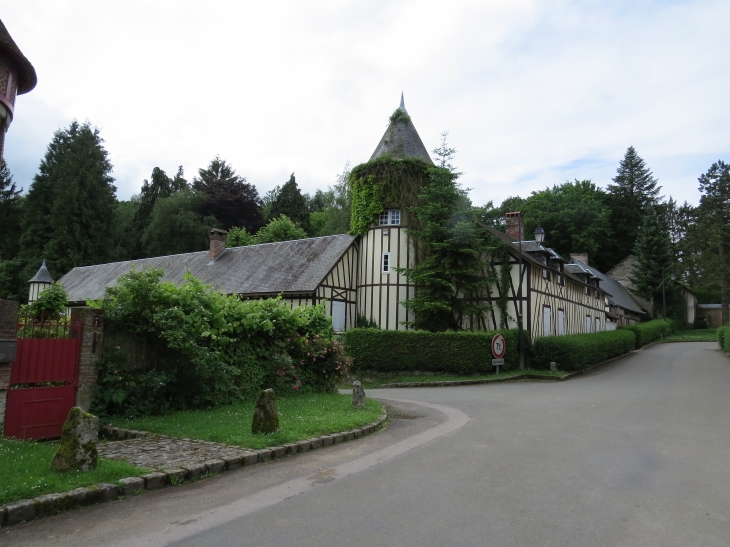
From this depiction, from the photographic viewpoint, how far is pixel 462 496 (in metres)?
5.41

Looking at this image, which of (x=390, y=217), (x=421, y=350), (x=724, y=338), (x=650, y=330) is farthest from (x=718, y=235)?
(x=421, y=350)

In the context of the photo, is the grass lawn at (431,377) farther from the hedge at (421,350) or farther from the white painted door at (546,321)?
the white painted door at (546,321)

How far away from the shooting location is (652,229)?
161ft

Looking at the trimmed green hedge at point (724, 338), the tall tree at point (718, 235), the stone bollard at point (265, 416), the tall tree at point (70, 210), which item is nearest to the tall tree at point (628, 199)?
the tall tree at point (718, 235)

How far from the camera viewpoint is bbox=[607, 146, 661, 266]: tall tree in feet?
204

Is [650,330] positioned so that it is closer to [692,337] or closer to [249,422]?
[692,337]

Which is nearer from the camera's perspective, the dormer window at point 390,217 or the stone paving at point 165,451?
the stone paving at point 165,451

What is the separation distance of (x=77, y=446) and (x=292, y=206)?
4781cm

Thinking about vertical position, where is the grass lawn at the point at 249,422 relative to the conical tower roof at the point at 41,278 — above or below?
below

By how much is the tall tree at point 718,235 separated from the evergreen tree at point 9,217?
5683 centimetres

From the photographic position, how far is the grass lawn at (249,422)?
767 centimetres

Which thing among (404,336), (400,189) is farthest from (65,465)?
(400,189)

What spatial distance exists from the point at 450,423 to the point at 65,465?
6.86 meters

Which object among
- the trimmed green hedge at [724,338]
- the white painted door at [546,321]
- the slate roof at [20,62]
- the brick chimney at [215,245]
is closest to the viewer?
the slate roof at [20,62]
